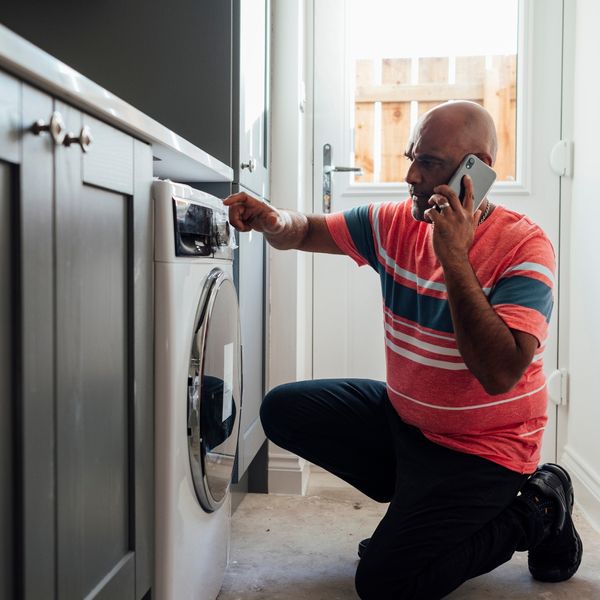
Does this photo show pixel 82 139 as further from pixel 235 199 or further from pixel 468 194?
pixel 468 194

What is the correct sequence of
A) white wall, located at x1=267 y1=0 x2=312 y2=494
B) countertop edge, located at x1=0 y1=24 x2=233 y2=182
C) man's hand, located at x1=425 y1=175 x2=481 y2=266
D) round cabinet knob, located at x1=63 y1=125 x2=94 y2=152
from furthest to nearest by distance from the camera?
1. white wall, located at x1=267 y1=0 x2=312 y2=494
2. man's hand, located at x1=425 y1=175 x2=481 y2=266
3. round cabinet knob, located at x1=63 y1=125 x2=94 y2=152
4. countertop edge, located at x1=0 y1=24 x2=233 y2=182

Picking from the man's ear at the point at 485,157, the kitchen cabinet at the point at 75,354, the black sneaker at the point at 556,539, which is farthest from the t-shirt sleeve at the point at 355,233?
the kitchen cabinet at the point at 75,354

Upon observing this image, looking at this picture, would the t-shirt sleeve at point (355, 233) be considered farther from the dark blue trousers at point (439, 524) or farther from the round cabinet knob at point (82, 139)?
the round cabinet knob at point (82, 139)

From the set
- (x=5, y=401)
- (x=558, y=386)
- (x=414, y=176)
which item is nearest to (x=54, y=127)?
(x=5, y=401)

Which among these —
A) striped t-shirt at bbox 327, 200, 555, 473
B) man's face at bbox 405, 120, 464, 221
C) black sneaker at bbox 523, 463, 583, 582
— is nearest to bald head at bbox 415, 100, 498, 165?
man's face at bbox 405, 120, 464, 221

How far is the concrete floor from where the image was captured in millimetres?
1546

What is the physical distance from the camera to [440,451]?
1503mm

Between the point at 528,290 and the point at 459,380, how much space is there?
0.25 meters

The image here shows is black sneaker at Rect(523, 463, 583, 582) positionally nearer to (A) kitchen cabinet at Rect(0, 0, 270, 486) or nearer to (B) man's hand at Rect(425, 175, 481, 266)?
(B) man's hand at Rect(425, 175, 481, 266)

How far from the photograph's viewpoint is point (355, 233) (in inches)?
67.6

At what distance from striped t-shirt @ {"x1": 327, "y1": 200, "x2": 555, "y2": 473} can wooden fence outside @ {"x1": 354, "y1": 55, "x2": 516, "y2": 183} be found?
2.79 ft

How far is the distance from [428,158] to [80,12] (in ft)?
3.07

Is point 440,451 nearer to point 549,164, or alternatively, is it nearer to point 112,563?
point 112,563

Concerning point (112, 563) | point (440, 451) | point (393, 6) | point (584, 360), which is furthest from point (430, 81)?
point (112, 563)
